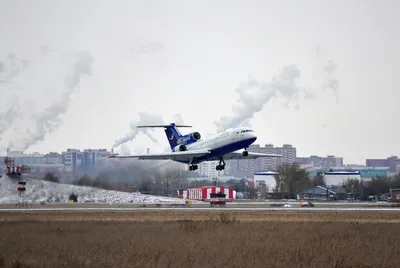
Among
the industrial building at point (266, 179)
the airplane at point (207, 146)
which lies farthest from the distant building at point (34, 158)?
the airplane at point (207, 146)

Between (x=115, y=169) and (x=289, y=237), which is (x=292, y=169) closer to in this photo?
(x=115, y=169)

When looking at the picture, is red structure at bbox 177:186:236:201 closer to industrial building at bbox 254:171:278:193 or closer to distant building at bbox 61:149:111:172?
distant building at bbox 61:149:111:172

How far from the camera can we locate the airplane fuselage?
6150 centimetres

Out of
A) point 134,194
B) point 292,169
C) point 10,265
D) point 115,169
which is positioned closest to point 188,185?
point 292,169

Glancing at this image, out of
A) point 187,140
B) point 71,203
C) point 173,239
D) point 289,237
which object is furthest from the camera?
point 71,203

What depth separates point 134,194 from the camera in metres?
94.1

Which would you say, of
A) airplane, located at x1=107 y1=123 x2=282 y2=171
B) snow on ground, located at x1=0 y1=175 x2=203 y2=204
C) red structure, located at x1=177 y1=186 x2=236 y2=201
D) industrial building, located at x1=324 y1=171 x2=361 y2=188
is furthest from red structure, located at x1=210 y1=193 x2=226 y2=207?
industrial building, located at x1=324 y1=171 x2=361 y2=188

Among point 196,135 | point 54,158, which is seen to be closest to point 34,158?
point 54,158

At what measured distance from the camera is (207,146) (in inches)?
2596

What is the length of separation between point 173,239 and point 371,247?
9.23 m

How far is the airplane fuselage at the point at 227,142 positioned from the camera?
61.5 meters

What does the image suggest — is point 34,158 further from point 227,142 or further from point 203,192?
point 227,142

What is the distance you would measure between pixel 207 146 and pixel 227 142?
11.5 ft

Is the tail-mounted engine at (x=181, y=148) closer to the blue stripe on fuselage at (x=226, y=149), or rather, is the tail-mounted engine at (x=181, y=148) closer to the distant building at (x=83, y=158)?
the blue stripe on fuselage at (x=226, y=149)
